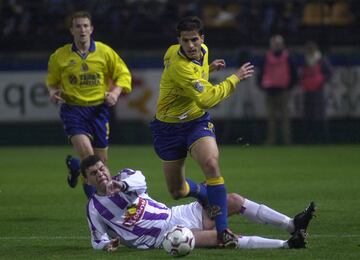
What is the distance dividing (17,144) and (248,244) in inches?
537

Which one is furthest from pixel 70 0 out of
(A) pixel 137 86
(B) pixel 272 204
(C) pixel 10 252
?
(C) pixel 10 252

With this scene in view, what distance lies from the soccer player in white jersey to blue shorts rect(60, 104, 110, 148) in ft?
10.0

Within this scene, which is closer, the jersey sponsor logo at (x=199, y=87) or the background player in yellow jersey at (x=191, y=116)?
the background player in yellow jersey at (x=191, y=116)

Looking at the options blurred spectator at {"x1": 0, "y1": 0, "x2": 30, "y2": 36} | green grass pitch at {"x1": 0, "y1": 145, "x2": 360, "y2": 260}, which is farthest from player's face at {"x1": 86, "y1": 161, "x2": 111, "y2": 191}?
blurred spectator at {"x1": 0, "y1": 0, "x2": 30, "y2": 36}

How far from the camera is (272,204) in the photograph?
12.4 meters

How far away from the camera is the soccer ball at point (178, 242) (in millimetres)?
8328

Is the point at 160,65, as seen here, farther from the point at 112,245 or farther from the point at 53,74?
the point at 112,245

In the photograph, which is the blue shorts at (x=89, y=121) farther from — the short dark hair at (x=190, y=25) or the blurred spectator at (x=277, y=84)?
the blurred spectator at (x=277, y=84)

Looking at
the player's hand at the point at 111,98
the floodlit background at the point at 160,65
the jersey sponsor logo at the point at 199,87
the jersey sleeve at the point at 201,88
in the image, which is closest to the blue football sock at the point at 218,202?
the jersey sleeve at the point at 201,88

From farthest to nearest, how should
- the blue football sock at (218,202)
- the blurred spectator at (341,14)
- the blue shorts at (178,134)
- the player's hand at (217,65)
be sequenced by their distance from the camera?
1. the blurred spectator at (341,14)
2. the player's hand at (217,65)
3. the blue shorts at (178,134)
4. the blue football sock at (218,202)

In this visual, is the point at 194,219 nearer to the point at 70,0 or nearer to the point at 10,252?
the point at 10,252

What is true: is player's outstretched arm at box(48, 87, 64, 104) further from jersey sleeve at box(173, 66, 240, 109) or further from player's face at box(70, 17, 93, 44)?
jersey sleeve at box(173, 66, 240, 109)

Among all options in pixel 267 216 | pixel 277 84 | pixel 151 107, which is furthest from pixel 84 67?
pixel 277 84

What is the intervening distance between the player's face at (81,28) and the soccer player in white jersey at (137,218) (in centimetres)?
344
